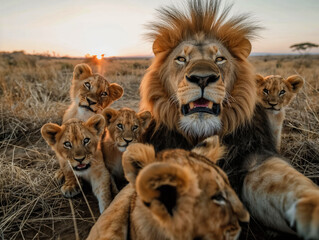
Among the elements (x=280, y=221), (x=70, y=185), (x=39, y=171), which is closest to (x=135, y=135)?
(x=70, y=185)

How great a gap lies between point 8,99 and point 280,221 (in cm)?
562

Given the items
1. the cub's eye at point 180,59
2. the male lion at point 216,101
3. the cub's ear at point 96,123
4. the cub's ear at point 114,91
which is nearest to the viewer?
the male lion at point 216,101

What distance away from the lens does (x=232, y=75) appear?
2.93 metres

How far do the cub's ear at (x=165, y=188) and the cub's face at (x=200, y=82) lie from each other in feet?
3.72

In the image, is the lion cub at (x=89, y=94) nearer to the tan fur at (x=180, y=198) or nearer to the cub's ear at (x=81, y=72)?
the cub's ear at (x=81, y=72)

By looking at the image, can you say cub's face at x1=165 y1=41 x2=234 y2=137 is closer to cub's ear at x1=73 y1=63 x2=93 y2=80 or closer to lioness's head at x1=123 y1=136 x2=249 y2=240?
lioness's head at x1=123 y1=136 x2=249 y2=240

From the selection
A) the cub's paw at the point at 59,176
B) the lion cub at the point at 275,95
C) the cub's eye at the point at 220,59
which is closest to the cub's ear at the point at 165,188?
the cub's eye at the point at 220,59

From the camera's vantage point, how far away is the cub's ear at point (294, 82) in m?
3.67

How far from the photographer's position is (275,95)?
352cm

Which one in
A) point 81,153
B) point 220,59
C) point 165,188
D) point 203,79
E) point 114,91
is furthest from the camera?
point 114,91

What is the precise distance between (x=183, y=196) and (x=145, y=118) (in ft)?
5.93

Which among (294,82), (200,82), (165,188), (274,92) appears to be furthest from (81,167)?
(294,82)

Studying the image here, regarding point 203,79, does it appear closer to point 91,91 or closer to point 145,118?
point 145,118

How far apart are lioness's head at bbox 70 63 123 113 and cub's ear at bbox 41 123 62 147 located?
0.77 meters
